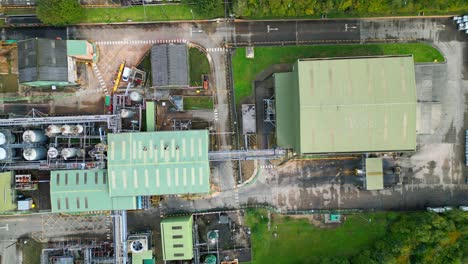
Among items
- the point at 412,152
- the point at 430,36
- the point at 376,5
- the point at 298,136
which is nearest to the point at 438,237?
the point at 412,152

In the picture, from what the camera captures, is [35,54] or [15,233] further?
[15,233]

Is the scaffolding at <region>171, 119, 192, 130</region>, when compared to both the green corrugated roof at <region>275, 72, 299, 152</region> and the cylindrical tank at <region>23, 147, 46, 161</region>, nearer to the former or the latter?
the green corrugated roof at <region>275, 72, 299, 152</region>

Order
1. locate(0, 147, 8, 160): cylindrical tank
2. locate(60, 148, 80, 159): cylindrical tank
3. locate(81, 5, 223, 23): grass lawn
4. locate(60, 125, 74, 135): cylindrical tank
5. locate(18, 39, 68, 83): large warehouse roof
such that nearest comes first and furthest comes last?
locate(18, 39, 68, 83): large warehouse roof < locate(0, 147, 8, 160): cylindrical tank < locate(60, 148, 80, 159): cylindrical tank < locate(60, 125, 74, 135): cylindrical tank < locate(81, 5, 223, 23): grass lawn

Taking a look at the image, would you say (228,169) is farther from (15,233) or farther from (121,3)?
(15,233)

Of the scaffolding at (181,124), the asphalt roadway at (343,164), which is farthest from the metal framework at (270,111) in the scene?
the scaffolding at (181,124)

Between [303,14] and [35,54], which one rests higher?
[303,14]

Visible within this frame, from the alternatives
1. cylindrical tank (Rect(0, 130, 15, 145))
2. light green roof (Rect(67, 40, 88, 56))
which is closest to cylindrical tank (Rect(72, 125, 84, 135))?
cylindrical tank (Rect(0, 130, 15, 145))
